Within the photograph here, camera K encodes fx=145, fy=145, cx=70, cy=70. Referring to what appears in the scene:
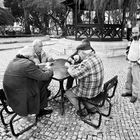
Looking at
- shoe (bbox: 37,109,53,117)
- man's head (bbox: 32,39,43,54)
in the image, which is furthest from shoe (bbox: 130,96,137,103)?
man's head (bbox: 32,39,43,54)

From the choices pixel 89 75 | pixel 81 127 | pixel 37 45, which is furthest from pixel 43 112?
pixel 37 45

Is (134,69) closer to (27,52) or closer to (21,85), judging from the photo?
(27,52)

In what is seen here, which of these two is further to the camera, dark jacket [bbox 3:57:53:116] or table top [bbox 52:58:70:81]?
table top [bbox 52:58:70:81]

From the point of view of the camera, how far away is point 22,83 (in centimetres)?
201

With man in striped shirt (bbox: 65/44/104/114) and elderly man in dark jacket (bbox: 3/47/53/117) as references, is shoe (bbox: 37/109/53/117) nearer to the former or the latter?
elderly man in dark jacket (bbox: 3/47/53/117)

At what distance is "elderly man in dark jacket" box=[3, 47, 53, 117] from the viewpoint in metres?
2.00

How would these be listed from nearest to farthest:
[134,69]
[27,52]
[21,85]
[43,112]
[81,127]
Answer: [21,85], [27,52], [81,127], [43,112], [134,69]

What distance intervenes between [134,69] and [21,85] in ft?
7.78

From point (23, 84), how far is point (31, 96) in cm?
22

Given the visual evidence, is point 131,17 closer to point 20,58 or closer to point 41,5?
point 20,58

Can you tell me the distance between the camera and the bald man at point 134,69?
3.00m

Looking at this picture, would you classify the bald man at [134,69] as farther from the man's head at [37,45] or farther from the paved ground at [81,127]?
the man's head at [37,45]

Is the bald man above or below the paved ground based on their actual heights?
above

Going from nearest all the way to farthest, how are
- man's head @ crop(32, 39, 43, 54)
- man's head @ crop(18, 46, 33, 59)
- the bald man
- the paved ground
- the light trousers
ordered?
man's head @ crop(18, 46, 33, 59) → the paved ground → the bald man → the light trousers → man's head @ crop(32, 39, 43, 54)
